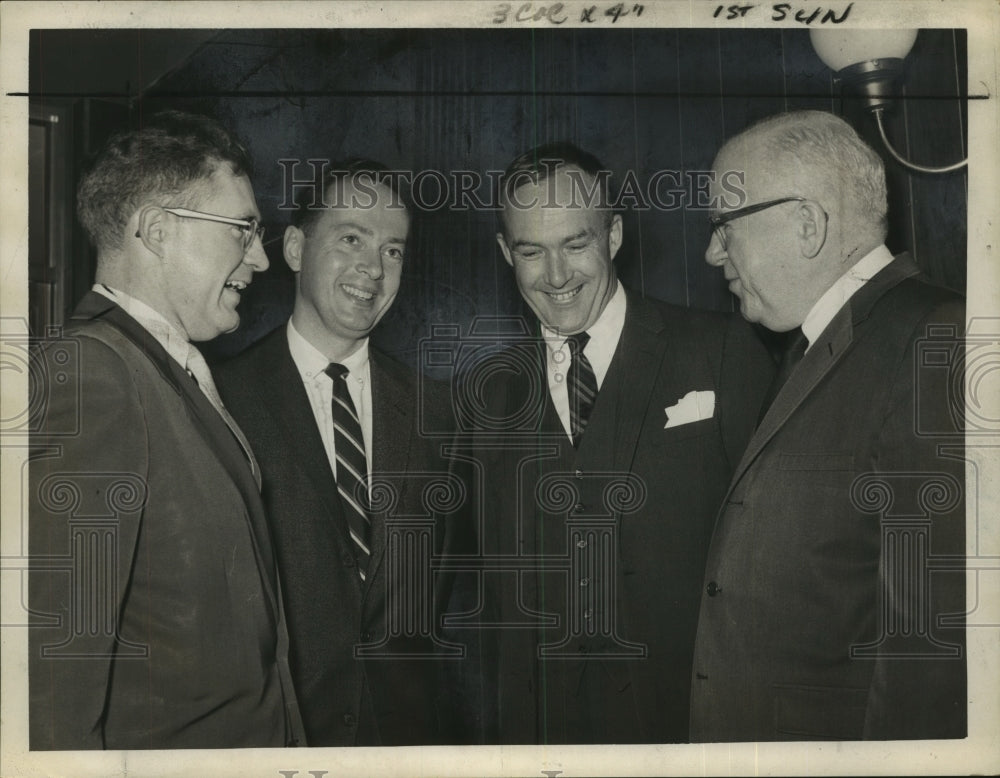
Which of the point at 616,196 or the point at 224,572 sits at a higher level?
the point at 616,196

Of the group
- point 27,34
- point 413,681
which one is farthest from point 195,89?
point 413,681

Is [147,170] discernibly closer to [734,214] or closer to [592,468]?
[592,468]

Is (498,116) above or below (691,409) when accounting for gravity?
above

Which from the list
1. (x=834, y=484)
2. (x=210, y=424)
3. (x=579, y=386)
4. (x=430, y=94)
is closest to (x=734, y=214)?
(x=579, y=386)

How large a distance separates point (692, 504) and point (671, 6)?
5.43 feet

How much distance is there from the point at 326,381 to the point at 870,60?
6.88 feet

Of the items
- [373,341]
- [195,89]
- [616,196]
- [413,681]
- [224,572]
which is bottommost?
[413,681]

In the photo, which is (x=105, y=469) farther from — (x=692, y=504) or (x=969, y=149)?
(x=969, y=149)

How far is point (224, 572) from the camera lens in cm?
355

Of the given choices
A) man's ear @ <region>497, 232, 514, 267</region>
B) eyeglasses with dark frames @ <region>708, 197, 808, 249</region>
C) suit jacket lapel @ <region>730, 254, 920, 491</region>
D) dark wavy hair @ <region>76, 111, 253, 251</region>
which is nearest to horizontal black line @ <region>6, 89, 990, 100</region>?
dark wavy hair @ <region>76, 111, 253, 251</region>

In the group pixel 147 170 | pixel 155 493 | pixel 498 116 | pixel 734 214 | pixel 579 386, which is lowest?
pixel 155 493

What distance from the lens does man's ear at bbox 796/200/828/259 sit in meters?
3.64

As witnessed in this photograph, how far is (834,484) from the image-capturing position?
142 inches

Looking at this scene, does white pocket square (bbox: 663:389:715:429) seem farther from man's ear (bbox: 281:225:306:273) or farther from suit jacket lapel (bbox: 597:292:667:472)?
man's ear (bbox: 281:225:306:273)
